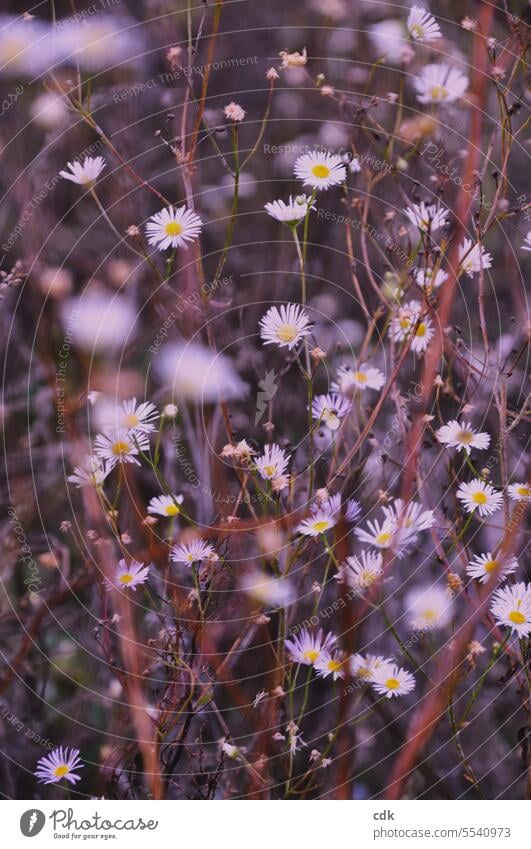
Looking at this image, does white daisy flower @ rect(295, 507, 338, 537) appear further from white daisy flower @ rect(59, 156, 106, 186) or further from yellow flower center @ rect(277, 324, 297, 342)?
white daisy flower @ rect(59, 156, 106, 186)

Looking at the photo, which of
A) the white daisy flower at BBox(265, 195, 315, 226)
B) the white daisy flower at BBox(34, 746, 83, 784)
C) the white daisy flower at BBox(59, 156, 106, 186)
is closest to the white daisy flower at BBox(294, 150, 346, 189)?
the white daisy flower at BBox(265, 195, 315, 226)

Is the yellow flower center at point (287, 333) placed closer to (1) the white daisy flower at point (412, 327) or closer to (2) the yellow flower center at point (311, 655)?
(1) the white daisy flower at point (412, 327)

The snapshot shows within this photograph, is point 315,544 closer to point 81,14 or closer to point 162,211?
point 162,211

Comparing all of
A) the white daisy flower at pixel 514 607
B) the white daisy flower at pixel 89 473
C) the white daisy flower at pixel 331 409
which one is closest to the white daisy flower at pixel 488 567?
the white daisy flower at pixel 514 607

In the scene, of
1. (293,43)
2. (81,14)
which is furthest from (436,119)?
(81,14)

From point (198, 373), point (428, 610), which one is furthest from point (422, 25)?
point (428, 610)

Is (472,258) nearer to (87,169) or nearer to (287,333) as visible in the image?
(287,333)
